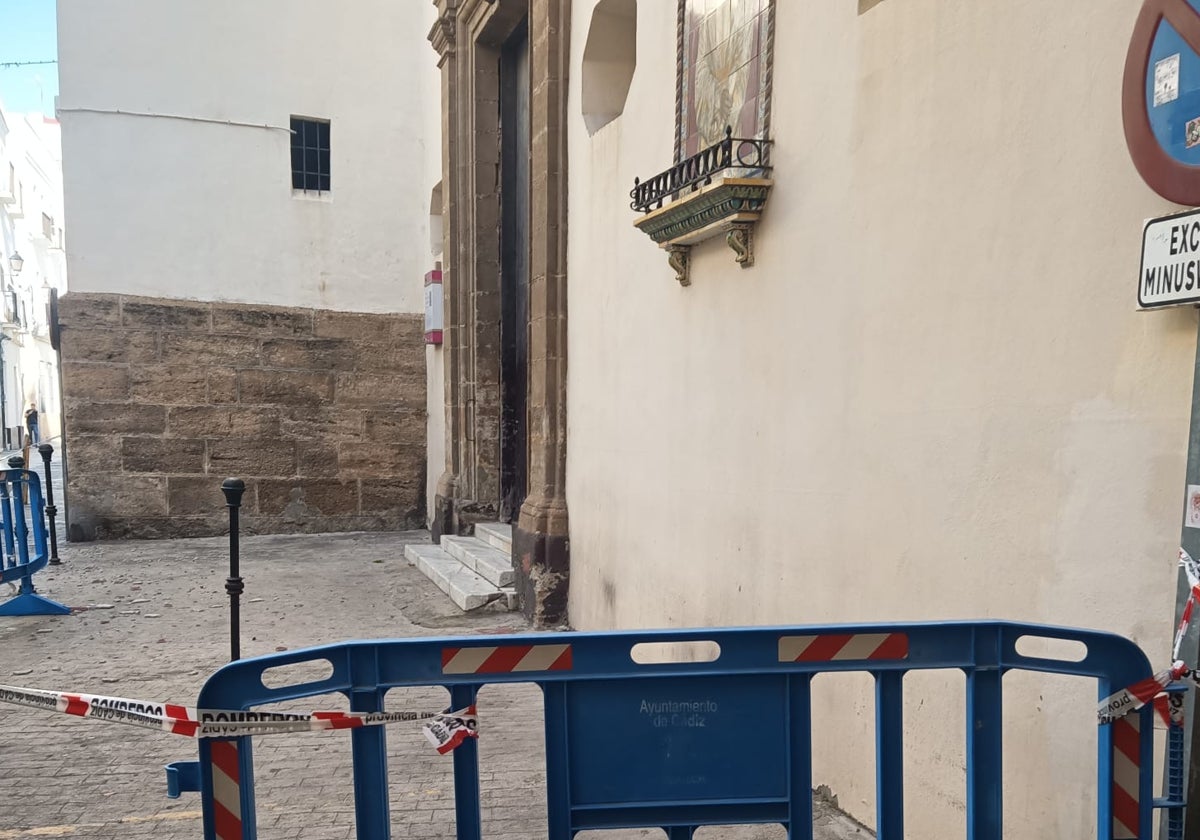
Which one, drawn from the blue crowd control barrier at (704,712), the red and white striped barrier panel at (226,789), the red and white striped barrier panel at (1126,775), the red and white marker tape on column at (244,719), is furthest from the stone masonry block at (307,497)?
the red and white striped barrier panel at (1126,775)

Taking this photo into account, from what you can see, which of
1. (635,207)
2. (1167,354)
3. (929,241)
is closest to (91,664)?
(635,207)

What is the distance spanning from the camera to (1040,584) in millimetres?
2648

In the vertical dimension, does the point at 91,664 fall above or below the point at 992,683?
below

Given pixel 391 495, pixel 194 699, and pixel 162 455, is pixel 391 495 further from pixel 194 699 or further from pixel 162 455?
pixel 194 699

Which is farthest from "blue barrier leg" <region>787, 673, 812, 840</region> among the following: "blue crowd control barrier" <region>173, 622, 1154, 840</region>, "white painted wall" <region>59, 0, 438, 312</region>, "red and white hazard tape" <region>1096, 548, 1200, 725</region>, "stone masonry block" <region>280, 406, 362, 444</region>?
"white painted wall" <region>59, 0, 438, 312</region>

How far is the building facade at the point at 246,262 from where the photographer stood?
11219mm

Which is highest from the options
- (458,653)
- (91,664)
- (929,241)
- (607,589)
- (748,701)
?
(929,241)

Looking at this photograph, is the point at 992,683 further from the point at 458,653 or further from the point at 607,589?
the point at 607,589

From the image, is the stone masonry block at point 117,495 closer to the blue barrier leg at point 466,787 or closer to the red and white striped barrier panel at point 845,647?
the blue barrier leg at point 466,787

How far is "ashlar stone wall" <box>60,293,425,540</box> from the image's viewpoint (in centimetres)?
1129

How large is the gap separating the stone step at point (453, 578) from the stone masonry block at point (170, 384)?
3473 millimetres

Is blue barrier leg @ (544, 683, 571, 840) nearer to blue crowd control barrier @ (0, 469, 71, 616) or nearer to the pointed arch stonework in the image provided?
the pointed arch stonework

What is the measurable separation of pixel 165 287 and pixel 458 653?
422 inches

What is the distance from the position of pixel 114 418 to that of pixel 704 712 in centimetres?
1098
